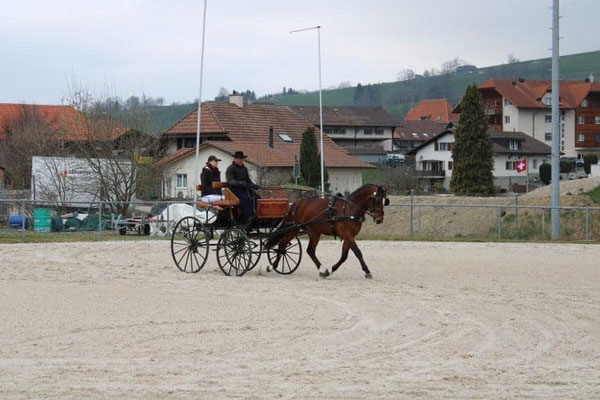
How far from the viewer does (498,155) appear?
88.0 meters

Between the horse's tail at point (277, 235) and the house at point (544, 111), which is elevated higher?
the house at point (544, 111)

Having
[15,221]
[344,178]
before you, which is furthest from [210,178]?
[344,178]

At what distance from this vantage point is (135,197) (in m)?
43.5

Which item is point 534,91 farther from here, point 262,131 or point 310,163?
point 310,163

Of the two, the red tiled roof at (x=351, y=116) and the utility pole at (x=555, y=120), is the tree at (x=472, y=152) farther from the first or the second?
the red tiled roof at (x=351, y=116)

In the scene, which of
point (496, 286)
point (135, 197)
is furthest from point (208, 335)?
point (135, 197)

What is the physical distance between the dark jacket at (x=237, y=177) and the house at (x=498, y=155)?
221ft


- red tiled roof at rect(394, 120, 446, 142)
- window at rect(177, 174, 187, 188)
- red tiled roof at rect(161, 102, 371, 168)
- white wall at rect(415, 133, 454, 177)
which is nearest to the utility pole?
red tiled roof at rect(161, 102, 371, 168)

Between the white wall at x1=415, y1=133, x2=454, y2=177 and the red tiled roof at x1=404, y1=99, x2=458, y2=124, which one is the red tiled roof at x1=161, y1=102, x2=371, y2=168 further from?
the red tiled roof at x1=404, y1=99, x2=458, y2=124

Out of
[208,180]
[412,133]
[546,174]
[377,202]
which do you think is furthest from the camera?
[412,133]

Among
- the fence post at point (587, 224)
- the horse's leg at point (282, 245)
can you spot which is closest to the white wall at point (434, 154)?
the fence post at point (587, 224)

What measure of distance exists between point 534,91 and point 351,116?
69.3 ft

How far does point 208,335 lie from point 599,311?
19.4 ft

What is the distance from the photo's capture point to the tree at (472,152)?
67.3 meters
